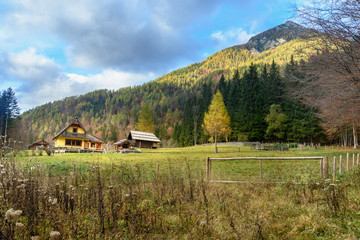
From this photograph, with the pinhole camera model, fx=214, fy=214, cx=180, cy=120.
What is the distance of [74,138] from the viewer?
139 feet

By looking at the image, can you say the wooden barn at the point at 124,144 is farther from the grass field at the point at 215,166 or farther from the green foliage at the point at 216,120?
the grass field at the point at 215,166

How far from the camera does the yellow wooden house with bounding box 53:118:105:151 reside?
4120 cm

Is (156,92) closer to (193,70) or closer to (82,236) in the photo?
(193,70)

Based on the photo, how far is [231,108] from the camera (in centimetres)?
6150

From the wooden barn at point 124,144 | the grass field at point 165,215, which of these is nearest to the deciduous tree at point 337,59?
the grass field at point 165,215

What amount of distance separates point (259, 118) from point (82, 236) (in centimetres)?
5414

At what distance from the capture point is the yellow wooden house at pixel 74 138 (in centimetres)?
4120

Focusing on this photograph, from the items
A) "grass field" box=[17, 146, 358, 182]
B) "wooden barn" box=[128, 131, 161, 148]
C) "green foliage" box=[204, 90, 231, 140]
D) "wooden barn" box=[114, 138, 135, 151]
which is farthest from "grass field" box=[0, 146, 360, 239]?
"wooden barn" box=[128, 131, 161, 148]

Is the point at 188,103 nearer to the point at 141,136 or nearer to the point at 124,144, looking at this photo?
the point at 141,136

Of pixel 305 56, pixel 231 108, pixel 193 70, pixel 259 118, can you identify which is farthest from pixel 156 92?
pixel 305 56

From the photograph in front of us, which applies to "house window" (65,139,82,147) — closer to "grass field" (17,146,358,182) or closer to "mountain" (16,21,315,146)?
"grass field" (17,146,358,182)

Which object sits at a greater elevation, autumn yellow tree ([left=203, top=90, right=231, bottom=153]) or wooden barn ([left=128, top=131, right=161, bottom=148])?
autumn yellow tree ([left=203, top=90, right=231, bottom=153])

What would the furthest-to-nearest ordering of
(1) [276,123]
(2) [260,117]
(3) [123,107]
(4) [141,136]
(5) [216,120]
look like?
(3) [123,107] < (2) [260,117] < (4) [141,136] < (1) [276,123] < (5) [216,120]

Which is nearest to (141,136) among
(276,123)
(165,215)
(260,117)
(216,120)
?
(216,120)
